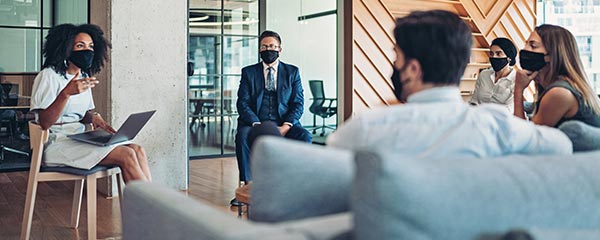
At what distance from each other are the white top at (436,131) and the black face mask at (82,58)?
255 centimetres

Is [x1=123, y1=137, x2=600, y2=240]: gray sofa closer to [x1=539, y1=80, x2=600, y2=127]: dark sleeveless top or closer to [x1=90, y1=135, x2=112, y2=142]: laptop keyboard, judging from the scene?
[x1=539, y1=80, x2=600, y2=127]: dark sleeveless top

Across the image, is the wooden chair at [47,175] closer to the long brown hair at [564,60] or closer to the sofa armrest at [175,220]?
the sofa armrest at [175,220]

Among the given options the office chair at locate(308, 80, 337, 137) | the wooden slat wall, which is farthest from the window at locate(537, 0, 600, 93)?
the office chair at locate(308, 80, 337, 137)

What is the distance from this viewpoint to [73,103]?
12.1 feet

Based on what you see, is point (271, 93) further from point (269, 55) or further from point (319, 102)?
point (319, 102)

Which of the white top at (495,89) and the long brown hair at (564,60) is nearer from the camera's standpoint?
the long brown hair at (564,60)

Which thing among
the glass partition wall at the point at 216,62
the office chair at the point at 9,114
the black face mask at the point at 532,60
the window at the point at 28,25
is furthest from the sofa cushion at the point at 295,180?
the glass partition wall at the point at 216,62

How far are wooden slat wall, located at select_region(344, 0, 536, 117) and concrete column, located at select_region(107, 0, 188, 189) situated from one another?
2759 millimetres

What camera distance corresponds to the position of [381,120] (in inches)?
53.6

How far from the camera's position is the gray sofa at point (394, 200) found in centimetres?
110

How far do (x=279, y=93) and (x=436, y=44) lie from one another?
3.51 meters

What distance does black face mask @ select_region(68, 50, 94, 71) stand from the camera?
3.60m

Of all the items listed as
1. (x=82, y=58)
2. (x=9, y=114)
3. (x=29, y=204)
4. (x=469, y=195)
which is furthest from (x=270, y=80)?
(x=469, y=195)

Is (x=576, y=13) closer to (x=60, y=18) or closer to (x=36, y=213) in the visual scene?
(x=60, y=18)
